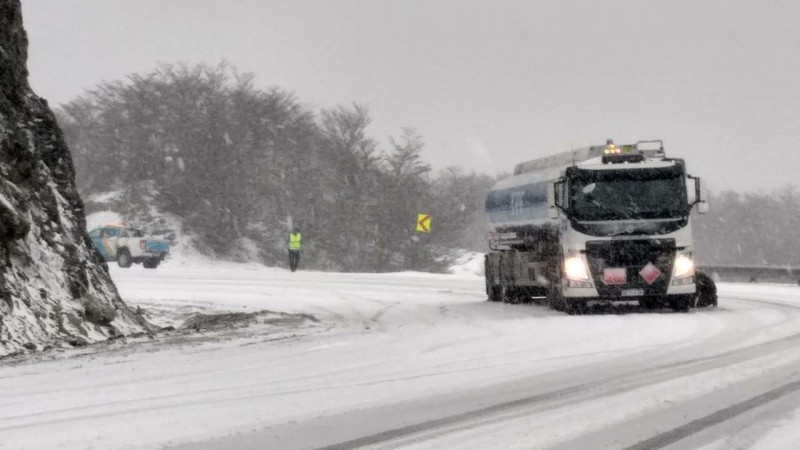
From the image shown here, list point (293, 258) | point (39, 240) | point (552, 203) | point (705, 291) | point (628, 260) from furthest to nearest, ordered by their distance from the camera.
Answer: point (293, 258) < point (705, 291) < point (552, 203) < point (628, 260) < point (39, 240)

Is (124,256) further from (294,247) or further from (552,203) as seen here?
(552,203)

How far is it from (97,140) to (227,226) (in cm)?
1326

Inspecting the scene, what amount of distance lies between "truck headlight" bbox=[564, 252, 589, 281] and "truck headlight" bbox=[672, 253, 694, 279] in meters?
1.58

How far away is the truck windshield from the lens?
724 inches

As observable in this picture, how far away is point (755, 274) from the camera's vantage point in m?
37.2

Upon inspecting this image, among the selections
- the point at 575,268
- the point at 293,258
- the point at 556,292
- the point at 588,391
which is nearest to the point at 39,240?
the point at 588,391

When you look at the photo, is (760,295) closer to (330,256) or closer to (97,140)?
(330,256)

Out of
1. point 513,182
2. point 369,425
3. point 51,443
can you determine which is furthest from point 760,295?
point 51,443

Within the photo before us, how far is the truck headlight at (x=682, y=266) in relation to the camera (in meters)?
18.3

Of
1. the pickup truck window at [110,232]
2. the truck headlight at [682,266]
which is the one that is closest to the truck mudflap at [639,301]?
the truck headlight at [682,266]

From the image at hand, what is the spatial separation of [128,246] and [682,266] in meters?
30.4

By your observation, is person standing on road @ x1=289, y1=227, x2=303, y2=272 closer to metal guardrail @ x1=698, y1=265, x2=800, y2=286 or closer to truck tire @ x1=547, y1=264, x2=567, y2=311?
metal guardrail @ x1=698, y1=265, x2=800, y2=286

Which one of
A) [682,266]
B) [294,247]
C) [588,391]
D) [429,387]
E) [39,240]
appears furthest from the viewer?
[294,247]

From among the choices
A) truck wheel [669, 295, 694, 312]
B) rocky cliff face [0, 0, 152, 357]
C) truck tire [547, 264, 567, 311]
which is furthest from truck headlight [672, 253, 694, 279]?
rocky cliff face [0, 0, 152, 357]
